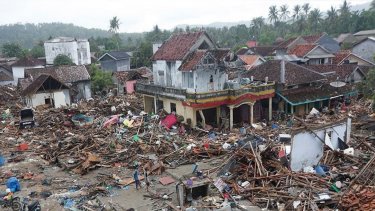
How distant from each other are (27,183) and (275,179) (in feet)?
41.3

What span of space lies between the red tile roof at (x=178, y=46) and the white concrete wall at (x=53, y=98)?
493 inches

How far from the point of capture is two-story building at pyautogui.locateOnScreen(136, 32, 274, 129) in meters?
28.0

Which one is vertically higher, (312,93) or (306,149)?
(312,93)

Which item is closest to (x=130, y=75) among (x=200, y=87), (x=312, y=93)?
(x=200, y=87)

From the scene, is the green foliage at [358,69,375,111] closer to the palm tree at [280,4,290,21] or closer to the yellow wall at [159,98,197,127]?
the yellow wall at [159,98,197,127]

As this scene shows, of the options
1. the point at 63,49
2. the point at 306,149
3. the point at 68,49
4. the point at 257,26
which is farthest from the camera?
the point at 257,26

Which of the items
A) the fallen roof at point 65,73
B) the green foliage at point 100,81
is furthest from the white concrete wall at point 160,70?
the green foliage at point 100,81

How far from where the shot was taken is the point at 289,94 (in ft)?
107

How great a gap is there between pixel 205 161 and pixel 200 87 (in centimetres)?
976

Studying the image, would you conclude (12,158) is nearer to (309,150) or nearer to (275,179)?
(275,179)

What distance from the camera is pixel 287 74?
34594 mm

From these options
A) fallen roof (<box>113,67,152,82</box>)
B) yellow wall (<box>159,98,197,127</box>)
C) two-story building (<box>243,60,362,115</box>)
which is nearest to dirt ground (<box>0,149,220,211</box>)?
yellow wall (<box>159,98,197,127</box>)

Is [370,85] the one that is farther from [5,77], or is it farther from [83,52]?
[83,52]

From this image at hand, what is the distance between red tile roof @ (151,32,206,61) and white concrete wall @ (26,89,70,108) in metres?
12.5
